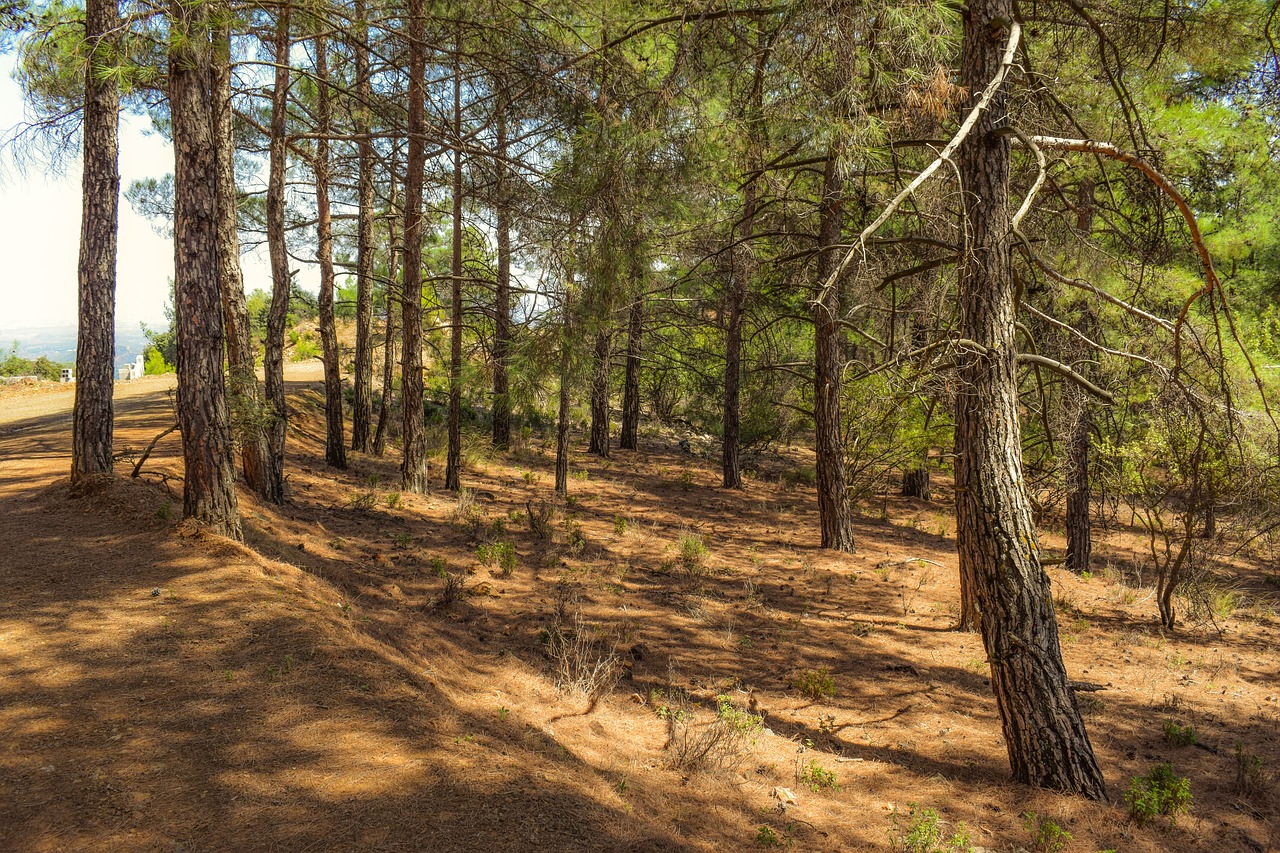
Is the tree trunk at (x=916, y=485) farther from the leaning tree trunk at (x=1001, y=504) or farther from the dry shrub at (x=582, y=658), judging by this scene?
the leaning tree trunk at (x=1001, y=504)

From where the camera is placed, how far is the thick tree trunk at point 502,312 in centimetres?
1009

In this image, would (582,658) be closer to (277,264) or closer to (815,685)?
(815,685)

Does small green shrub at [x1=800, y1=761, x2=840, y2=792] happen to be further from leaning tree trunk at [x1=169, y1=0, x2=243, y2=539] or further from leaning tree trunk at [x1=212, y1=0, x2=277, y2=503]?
leaning tree trunk at [x1=212, y1=0, x2=277, y2=503]

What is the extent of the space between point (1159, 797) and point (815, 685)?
8.35ft

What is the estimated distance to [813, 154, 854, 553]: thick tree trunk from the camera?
9.52 m

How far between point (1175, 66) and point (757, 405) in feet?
27.5

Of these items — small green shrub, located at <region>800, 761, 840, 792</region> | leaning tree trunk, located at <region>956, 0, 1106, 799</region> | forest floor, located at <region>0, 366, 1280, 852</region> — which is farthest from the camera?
small green shrub, located at <region>800, 761, 840, 792</region>

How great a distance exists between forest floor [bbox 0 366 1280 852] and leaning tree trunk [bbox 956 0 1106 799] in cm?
38

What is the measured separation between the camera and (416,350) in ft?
36.9

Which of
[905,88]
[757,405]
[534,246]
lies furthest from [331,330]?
[905,88]

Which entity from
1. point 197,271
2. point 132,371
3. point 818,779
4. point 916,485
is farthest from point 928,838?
point 132,371

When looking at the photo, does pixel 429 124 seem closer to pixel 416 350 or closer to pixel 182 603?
pixel 416 350

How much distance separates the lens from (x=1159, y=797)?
4.69 meters

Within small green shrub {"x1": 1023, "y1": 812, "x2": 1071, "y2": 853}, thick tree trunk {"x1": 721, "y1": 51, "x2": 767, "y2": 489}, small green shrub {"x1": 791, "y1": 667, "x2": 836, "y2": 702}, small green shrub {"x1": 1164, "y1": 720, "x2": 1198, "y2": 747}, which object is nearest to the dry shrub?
small green shrub {"x1": 791, "y1": 667, "x2": 836, "y2": 702}
